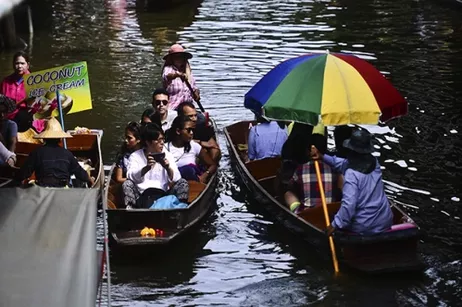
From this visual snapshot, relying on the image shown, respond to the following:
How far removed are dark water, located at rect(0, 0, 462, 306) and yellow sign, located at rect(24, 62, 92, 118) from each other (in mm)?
1761

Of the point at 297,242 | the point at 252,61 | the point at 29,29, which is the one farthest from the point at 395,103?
the point at 29,29

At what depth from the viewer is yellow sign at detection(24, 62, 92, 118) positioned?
11.0m

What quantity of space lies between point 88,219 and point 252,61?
1415 cm

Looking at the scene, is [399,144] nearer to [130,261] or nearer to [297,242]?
[297,242]

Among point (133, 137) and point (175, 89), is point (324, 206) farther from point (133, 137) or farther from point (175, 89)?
point (175, 89)

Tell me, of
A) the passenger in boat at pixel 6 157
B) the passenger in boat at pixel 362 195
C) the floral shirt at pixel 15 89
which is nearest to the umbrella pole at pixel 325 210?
the passenger in boat at pixel 362 195

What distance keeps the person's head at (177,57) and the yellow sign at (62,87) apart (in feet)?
6.09

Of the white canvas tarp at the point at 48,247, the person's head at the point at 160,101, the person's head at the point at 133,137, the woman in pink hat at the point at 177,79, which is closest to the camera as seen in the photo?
the white canvas tarp at the point at 48,247

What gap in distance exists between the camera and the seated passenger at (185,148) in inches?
416

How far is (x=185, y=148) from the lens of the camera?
35.1 ft

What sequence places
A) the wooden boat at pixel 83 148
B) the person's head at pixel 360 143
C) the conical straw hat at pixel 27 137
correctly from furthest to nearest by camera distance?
the conical straw hat at pixel 27 137, the wooden boat at pixel 83 148, the person's head at pixel 360 143

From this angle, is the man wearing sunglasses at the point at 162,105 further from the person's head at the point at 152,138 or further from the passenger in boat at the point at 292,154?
the passenger in boat at the point at 292,154

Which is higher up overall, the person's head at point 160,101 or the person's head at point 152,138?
the person's head at point 152,138

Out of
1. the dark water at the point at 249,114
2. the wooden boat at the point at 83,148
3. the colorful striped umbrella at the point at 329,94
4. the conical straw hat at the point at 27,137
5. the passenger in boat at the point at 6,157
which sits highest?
the colorful striped umbrella at the point at 329,94
